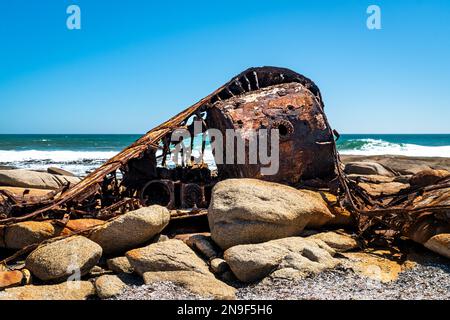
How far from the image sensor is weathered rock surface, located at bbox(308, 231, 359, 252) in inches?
228

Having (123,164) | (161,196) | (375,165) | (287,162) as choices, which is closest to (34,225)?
(123,164)

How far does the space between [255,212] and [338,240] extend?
1.36 meters

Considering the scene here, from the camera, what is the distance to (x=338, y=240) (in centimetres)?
591

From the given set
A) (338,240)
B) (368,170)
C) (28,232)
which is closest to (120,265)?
(28,232)

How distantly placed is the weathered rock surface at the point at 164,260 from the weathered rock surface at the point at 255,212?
1.94 ft

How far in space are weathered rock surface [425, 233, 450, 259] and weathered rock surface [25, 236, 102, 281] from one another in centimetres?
411

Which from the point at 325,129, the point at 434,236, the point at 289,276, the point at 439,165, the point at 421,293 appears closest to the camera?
the point at 421,293

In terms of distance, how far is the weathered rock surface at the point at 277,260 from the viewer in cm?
478

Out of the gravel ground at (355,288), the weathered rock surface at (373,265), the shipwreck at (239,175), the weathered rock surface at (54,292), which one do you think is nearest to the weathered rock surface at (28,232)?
the shipwreck at (239,175)

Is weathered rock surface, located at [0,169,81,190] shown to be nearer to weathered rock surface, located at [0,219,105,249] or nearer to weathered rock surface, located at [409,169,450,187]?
weathered rock surface, located at [0,219,105,249]

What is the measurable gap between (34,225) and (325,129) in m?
5.08

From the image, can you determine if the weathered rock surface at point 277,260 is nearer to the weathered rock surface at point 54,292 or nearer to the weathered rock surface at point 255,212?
the weathered rock surface at point 255,212
